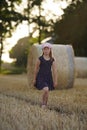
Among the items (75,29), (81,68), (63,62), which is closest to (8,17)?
(81,68)

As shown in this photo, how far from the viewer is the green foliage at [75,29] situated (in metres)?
38.1

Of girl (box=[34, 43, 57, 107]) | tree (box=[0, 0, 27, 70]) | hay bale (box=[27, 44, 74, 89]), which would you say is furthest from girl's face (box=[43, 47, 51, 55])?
tree (box=[0, 0, 27, 70])

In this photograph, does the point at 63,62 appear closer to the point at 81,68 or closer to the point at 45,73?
the point at 45,73

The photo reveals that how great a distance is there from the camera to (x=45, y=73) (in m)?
10.7

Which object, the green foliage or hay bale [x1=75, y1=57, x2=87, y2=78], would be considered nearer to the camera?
hay bale [x1=75, y1=57, x2=87, y2=78]

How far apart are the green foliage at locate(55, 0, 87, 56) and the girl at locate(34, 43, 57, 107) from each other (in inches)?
1067

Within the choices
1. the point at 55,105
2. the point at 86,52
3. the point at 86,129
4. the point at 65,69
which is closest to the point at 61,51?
the point at 65,69

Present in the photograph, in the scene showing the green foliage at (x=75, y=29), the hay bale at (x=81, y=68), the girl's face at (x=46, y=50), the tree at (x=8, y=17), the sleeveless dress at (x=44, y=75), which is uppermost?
the girl's face at (x=46, y=50)

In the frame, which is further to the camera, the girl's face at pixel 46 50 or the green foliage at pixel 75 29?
the green foliage at pixel 75 29

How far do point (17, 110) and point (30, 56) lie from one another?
27.5 feet

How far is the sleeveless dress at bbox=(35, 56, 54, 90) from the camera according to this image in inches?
413

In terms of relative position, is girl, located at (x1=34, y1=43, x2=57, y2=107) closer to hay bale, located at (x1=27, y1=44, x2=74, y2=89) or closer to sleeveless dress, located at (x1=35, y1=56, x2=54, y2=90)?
sleeveless dress, located at (x1=35, y1=56, x2=54, y2=90)

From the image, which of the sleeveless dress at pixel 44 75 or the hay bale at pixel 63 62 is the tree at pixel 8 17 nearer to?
the hay bale at pixel 63 62

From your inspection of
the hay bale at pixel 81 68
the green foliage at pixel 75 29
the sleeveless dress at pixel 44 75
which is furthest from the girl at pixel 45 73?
the green foliage at pixel 75 29
